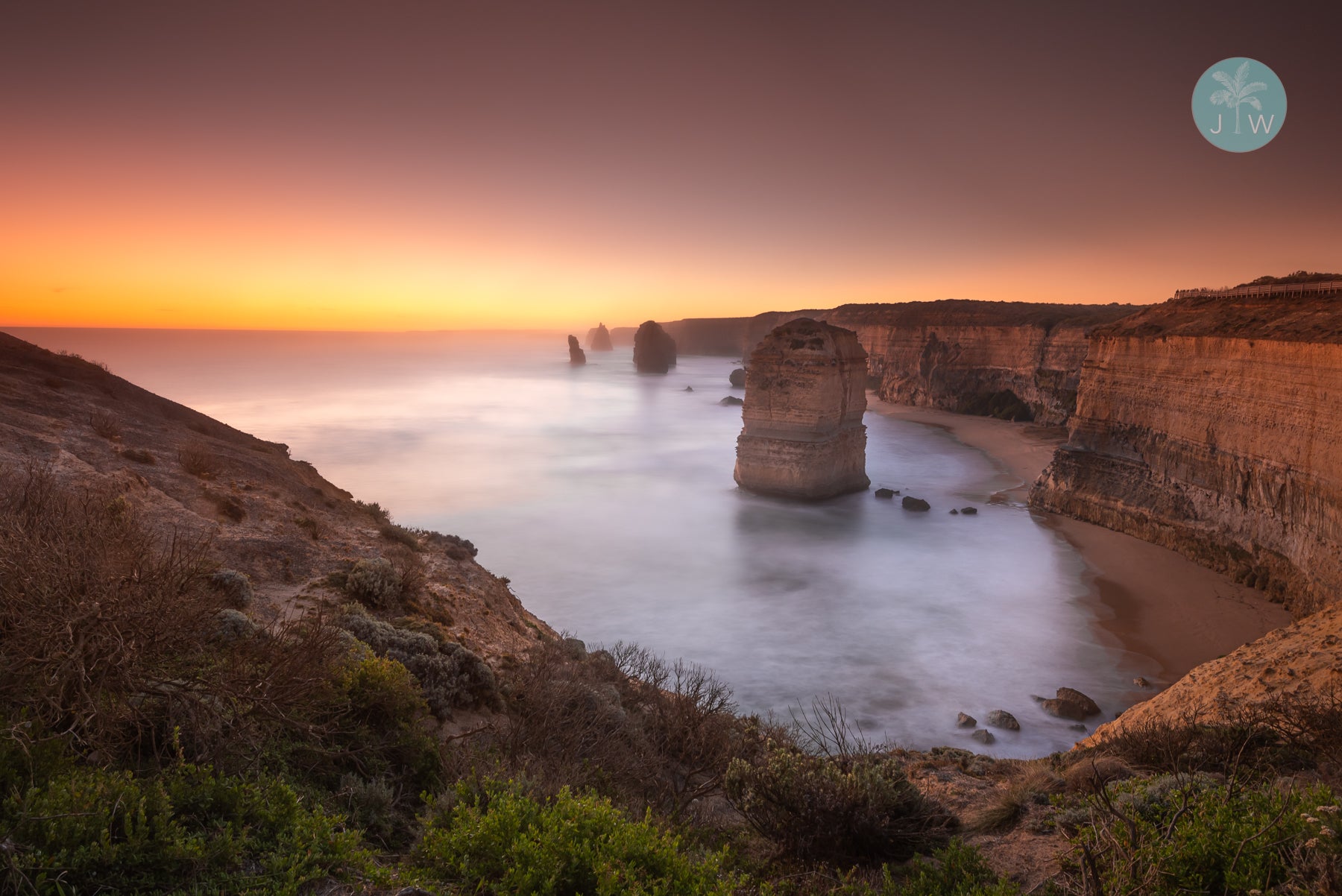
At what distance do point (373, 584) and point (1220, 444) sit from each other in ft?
72.3

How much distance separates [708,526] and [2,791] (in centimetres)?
2132

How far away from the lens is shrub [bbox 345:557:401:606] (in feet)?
29.0

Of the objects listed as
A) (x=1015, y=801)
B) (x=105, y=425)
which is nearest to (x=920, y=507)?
(x=1015, y=801)

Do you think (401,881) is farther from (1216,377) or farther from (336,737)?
(1216,377)

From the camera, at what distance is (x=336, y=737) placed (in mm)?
5113

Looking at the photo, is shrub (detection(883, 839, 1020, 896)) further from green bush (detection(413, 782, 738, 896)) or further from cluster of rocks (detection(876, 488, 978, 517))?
cluster of rocks (detection(876, 488, 978, 517))

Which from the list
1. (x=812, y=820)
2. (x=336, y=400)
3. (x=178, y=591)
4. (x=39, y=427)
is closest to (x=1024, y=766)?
(x=812, y=820)

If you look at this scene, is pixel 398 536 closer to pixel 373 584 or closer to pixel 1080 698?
pixel 373 584

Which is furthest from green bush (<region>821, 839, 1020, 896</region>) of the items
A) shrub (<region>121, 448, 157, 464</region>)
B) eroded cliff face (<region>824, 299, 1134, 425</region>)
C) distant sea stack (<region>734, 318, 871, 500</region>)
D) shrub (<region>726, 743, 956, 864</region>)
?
eroded cliff face (<region>824, 299, 1134, 425</region>)

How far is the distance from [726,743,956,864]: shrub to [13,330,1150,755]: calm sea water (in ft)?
21.3

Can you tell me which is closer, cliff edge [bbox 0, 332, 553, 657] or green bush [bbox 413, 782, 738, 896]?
green bush [bbox 413, 782, 738, 896]

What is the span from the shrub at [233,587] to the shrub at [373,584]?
4.66 ft

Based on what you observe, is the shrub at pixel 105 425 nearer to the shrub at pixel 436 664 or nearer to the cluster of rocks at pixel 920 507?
the shrub at pixel 436 664

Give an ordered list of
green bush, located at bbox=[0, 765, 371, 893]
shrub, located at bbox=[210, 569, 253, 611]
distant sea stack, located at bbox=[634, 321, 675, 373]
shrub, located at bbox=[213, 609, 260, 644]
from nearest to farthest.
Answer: green bush, located at bbox=[0, 765, 371, 893]
shrub, located at bbox=[213, 609, 260, 644]
shrub, located at bbox=[210, 569, 253, 611]
distant sea stack, located at bbox=[634, 321, 675, 373]
